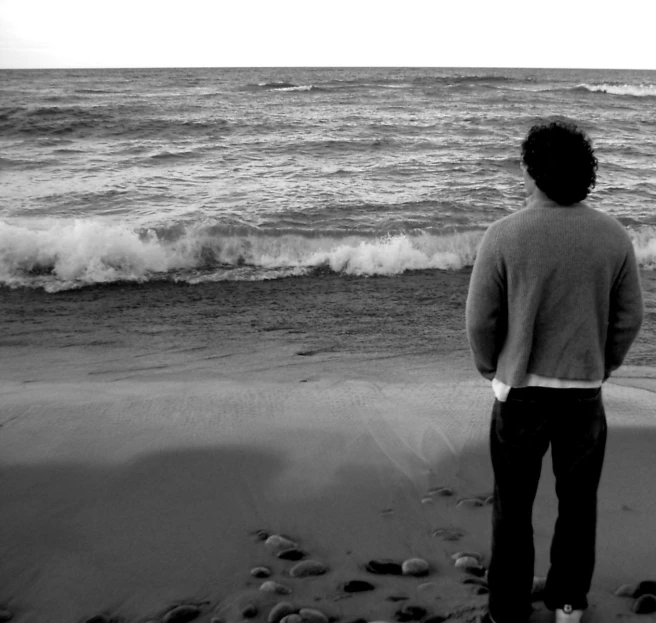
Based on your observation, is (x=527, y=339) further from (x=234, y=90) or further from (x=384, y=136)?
(x=234, y=90)

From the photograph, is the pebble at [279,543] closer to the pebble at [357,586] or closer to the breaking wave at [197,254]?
the pebble at [357,586]

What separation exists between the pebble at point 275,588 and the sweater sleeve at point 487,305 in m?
1.30

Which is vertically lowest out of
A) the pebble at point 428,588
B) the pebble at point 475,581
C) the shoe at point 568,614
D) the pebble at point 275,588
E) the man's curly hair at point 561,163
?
the pebble at point 475,581

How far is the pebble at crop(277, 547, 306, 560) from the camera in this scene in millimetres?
3107

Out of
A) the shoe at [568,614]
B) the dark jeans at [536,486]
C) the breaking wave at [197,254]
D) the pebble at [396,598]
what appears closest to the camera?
the dark jeans at [536,486]

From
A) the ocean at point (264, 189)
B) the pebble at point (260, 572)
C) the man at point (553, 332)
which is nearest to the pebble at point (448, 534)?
the man at point (553, 332)

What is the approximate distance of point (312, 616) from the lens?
2.68 meters

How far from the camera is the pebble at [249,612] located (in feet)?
8.91

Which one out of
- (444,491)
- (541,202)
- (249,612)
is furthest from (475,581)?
(541,202)

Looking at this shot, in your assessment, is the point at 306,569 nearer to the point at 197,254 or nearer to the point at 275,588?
the point at 275,588

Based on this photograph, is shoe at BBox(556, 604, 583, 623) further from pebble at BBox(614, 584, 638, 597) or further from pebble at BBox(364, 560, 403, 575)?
pebble at BBox(364, 560, 403, 575)

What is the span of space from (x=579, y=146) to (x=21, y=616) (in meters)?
2.72

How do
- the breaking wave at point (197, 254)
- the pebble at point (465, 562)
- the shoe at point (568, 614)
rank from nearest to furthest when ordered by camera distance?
the shoe at point (568, 614)
the pebble at point (465, 562)
the breaking wave at point (197, 254)

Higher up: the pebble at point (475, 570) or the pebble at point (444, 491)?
the pebble at point (444, 491)
